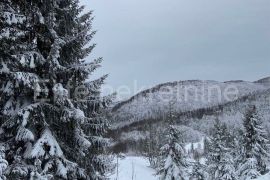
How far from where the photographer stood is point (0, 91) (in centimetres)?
1163

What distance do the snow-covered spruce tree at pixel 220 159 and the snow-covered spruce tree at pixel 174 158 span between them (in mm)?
8407

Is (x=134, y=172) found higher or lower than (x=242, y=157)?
lower

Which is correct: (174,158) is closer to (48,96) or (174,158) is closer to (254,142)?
(254,142)

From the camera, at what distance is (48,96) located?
41.4ft

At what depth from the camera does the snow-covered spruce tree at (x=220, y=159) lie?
38.3 metres

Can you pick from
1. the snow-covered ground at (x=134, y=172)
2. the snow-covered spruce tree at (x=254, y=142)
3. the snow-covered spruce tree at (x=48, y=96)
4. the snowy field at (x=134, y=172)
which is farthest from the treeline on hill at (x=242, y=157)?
the snow-covered ground at (x=134, y=172)

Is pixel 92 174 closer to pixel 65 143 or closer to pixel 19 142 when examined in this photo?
pixel 65 143

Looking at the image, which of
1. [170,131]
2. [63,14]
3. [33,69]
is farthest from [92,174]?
[170,131]

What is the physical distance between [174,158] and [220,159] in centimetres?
968

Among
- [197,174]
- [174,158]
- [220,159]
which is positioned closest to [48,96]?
[174,158]

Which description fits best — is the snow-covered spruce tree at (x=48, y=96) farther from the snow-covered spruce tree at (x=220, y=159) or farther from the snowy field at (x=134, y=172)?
the snowy field at (x=134, y=172)

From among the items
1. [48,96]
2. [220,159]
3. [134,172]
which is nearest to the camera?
[48,96]

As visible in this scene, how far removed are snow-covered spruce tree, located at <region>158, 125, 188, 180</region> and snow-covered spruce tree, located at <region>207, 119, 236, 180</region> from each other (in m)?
8.41

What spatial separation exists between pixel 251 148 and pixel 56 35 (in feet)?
105
